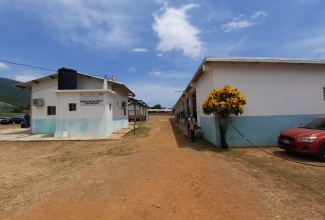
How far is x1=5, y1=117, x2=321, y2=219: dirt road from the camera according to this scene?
143 inches

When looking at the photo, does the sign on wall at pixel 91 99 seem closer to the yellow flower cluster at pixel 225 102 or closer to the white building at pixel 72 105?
the white building at pixel 72 105

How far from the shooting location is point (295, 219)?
3.38 metres

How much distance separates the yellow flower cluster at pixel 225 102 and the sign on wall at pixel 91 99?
789 cm

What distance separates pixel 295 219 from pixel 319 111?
948 centimetres

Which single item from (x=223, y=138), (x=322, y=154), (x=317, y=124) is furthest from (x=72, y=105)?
(x=322, y=154)

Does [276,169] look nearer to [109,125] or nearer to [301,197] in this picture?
[301,197]

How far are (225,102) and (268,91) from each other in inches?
114

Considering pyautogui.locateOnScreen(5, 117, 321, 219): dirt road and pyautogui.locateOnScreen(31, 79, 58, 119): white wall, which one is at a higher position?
pyautogui.locateOnScreen(31, 79, 58, 119): white wall

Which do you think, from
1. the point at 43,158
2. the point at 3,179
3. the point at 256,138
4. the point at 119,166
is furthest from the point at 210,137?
the point at 3,179

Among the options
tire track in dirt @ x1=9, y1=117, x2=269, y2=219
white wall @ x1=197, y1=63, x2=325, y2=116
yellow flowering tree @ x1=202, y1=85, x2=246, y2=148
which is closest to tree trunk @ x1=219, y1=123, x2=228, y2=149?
yellow flowering tree @ x1=202, y1=85, x2=246, y2=148

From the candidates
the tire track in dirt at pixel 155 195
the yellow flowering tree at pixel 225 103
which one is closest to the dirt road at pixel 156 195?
the tire track in dirt at pixel 155 195

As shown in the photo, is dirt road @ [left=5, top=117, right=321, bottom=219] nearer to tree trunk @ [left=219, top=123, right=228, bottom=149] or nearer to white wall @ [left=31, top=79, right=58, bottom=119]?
tree trunk @ [left=219, top=123, right=228, bottom=149]

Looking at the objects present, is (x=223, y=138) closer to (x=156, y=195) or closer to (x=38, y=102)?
(x=156, y=195)

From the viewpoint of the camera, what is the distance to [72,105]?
1473cm
